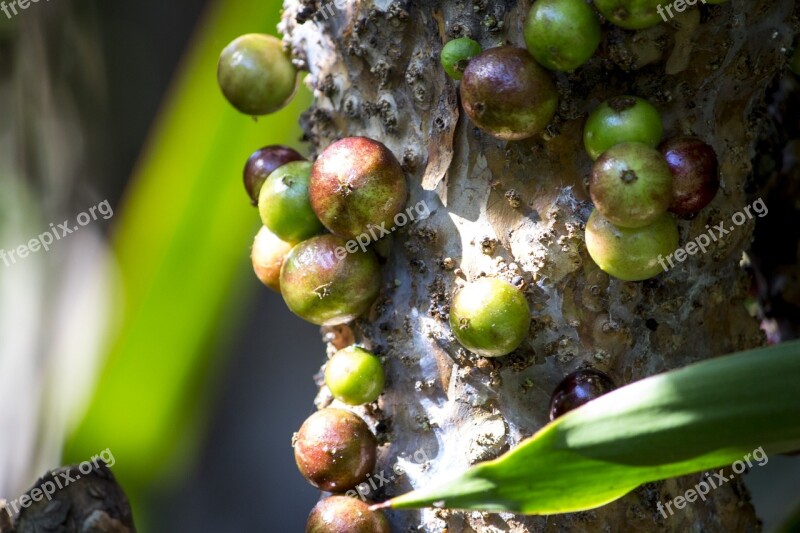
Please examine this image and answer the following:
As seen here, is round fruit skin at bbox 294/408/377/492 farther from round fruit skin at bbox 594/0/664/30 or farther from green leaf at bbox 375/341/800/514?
round fruit skin at bbox 594/0/664/30

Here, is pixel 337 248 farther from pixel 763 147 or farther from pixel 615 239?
pixel 763 147

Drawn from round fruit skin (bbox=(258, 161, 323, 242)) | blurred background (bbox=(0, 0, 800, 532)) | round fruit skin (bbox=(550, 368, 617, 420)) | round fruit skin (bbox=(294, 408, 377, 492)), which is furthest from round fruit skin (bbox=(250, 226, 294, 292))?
blurred background (bbox=(0, 0, 800, 532))

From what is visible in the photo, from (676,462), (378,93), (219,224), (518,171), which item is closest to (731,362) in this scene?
(676,462)

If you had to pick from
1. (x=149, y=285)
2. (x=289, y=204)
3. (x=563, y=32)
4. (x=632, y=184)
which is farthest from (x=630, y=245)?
(x=149, y=285)

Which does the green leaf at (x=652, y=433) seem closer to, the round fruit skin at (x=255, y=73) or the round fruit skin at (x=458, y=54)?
the round fruit skin at (x=458, y=54)

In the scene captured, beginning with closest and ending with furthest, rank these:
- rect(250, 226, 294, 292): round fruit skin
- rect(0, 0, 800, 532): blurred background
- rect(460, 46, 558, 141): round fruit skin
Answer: rect(460, 46, 558, 141): round fruit skin < rect(250, 226, 294, 292): round fruit skin < rect(0, 0, 800, 532): blurred background

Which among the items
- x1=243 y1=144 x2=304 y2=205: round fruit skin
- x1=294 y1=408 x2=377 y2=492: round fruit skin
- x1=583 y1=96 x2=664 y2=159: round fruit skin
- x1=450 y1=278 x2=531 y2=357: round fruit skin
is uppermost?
x1=243 y1=144 x2=304 y2=205: round fruit skin

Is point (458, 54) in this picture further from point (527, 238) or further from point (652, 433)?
point (652, 433)
